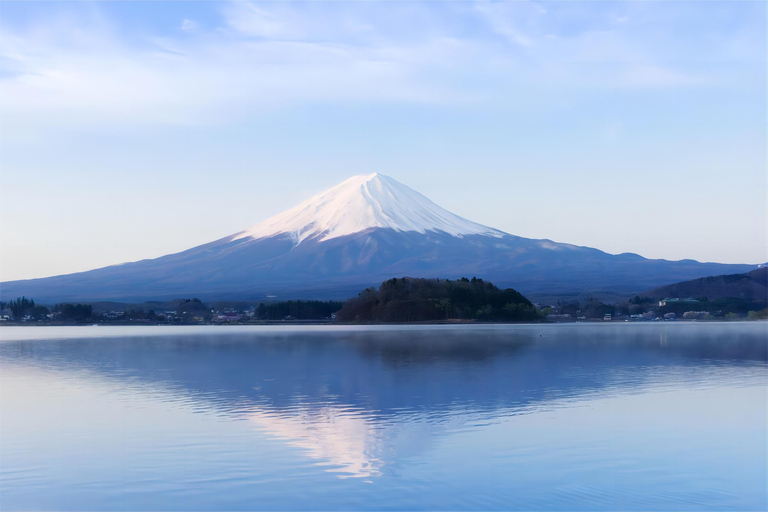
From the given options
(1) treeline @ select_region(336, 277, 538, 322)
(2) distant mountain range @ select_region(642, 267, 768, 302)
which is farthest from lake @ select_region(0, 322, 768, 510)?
(2) distant mountain range @ select_region(642, 267, 768, 302)

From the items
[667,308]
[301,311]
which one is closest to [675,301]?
[667,308]

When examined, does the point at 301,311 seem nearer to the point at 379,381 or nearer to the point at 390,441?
the point at 379,381

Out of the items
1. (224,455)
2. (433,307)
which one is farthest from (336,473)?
(433,307)

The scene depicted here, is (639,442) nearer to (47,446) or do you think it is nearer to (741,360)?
(47,446)

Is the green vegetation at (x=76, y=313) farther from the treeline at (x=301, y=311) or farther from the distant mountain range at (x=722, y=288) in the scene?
the distant mountain range at (x=722, y=288)

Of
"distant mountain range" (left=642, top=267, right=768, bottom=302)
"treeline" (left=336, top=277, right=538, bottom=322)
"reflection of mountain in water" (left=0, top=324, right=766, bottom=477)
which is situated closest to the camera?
"reflection of mountain in water" (left=0, top=324, right=766, bottom=477)

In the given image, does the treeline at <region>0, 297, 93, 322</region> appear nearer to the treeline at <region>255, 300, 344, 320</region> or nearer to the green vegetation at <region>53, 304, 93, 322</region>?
the green vegetation at <region>53, 304, 93, 322</region>

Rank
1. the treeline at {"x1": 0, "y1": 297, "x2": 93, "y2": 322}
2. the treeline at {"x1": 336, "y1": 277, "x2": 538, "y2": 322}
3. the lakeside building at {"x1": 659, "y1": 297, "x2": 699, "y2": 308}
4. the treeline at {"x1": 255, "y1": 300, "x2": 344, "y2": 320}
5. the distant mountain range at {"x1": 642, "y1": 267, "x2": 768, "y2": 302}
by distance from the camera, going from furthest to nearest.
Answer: the distant mountain range at {"x1": 642, "y1": 267, "x2": 768, "y2": 302} → the lakeside building at {"x1": 659, "y1": 297, "x2": 699, "y2": 308} → the treeline at {"x1": 0, "y1": 297, "x2": 93, "y2": 322} → the treeline at {"x1": 255, "y1": 300, "x2": 344, "y2": 320} → the treeline at {"x1": 336, "y1": 277, "x2": 538, "y2": 322}
